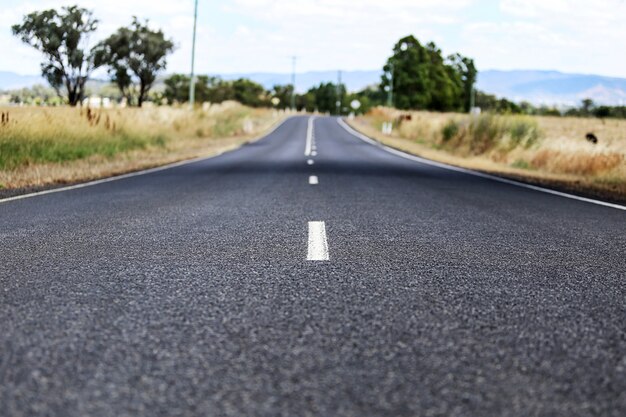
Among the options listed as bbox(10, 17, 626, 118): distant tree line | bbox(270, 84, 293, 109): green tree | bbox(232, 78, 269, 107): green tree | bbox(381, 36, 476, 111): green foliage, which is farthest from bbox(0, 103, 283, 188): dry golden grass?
bbox(270, 84, 293, 109): green tree

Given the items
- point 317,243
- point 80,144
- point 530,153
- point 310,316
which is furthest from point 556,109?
point 310,316

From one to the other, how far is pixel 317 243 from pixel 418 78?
89331 mm

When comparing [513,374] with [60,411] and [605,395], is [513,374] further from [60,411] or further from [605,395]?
[60,411]

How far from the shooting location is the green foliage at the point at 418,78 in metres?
92.9

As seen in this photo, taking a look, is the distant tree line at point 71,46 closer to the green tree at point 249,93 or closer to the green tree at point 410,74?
the green tree at point 410,74

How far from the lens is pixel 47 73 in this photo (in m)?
39.4

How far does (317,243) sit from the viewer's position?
639cm

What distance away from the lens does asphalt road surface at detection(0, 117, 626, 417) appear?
2791 millimetres

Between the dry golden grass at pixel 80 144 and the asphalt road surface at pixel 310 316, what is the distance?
7.28 metres

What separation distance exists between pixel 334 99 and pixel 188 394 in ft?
503

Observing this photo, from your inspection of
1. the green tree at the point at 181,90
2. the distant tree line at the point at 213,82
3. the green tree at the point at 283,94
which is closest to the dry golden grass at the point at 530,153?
the distant tree line at the point at 213,82

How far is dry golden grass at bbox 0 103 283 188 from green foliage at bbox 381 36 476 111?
213 ft

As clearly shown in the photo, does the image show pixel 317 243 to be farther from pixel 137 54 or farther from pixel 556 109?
pixel 556 109

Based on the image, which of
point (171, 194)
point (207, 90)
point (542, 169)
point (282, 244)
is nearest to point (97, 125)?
point (171, 194)
